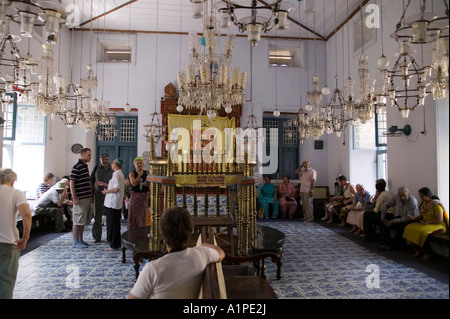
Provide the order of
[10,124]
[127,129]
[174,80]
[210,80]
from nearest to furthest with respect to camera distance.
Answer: [210,80]
[10,124]
[174,80]
[127,129]

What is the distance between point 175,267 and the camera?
136 centimetres

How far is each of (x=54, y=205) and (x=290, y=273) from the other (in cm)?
514

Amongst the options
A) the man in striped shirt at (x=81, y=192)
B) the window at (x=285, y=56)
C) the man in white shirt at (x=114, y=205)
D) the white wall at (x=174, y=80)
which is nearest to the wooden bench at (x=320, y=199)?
the white wall at (x=174, y=80)

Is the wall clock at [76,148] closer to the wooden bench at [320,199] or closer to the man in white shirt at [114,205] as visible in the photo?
the man in white shirt at [114,205]

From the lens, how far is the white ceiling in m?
8.45

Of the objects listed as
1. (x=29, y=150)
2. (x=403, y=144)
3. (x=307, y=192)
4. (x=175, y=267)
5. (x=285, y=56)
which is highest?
(x=285, y=56)

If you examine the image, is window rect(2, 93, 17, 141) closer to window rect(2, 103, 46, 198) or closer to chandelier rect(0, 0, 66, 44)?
window rect(2, 103, 46, 198)

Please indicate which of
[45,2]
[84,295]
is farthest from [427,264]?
[84,295]

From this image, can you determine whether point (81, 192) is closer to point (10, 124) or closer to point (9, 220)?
point (10, 124)

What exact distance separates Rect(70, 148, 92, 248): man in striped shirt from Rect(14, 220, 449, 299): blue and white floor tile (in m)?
0.43

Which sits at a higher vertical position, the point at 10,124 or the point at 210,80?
the point at 210,80

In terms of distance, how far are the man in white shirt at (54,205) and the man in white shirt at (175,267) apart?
5766mm

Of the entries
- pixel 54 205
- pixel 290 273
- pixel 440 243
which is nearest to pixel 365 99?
pixel 290 273

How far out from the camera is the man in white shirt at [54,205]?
20.6ft
